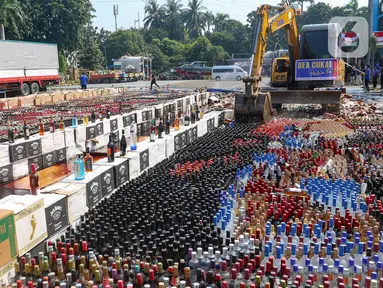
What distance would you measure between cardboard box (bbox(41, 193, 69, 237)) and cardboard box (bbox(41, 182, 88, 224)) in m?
0.10

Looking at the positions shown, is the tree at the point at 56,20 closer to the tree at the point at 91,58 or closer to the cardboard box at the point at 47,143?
the tree at the point at 91,58

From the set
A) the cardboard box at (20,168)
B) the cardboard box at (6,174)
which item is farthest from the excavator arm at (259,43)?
the cardboard box at (6,174)

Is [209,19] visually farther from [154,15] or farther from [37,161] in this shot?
[37,161]

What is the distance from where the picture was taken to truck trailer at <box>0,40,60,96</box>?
2480cm

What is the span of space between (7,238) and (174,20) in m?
76.7

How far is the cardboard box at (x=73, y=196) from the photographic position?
18.4 feet

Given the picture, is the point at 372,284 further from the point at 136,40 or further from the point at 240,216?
the point at 136,40

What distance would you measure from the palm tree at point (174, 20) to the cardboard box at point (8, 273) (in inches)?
2992

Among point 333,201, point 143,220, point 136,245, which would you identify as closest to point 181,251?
point 136,245

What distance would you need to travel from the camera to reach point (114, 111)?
1647 cm

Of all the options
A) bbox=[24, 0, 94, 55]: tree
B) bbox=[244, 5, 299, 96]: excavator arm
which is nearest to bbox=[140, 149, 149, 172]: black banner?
bbox=[244, 5, 299, 96]: excavator arm

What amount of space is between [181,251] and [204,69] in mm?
49714

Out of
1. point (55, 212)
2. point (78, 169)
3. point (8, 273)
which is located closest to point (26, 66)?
point (78, 169)

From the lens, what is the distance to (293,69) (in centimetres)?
1772
